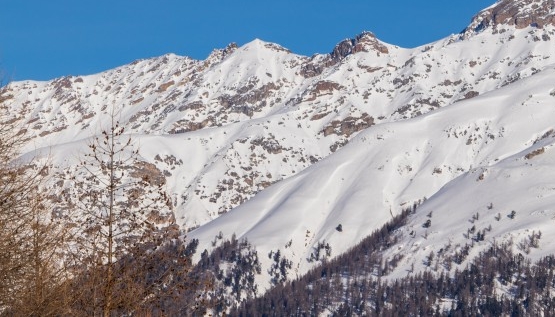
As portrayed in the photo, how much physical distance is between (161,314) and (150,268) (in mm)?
1140

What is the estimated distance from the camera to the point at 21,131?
25.0m

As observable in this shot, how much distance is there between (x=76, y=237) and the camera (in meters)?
24.8

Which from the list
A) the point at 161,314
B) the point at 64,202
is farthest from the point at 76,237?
the point at 161,314

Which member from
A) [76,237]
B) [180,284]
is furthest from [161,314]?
[76,237]

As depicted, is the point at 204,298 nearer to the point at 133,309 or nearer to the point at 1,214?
the point at 133,309

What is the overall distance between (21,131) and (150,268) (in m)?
4.59

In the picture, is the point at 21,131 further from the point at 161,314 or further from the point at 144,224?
the point at 161,314

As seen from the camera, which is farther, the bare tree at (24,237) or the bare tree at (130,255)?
the bare tree at (130,255)

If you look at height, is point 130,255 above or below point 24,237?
below

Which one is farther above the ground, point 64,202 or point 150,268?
point 64,202

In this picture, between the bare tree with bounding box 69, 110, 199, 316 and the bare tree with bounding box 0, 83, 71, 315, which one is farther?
the bare tree with bounding box 69, 110, 199, 316

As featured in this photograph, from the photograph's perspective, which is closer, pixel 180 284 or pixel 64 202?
pixel 180 284

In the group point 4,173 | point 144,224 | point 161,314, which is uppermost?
point 4,173

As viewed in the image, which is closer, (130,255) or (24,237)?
(24,237)
